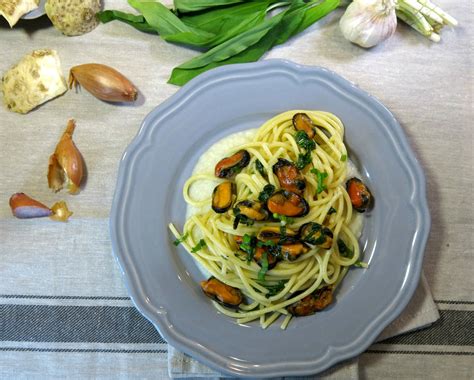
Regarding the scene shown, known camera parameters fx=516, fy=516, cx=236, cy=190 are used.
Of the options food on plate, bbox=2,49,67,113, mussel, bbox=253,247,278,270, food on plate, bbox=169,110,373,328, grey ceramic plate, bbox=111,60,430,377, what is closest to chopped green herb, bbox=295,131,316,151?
food on plate, bbox=169,110,373,328

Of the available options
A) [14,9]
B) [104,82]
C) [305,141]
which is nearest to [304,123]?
[305,141]

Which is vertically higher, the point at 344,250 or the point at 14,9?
the point at 14,9

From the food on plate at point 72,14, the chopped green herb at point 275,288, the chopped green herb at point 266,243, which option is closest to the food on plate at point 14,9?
the food on plate at point 72,14

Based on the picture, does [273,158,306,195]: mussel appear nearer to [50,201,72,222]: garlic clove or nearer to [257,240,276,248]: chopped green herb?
[257,240,276,248]: chopped green herb

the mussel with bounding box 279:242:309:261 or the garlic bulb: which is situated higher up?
the garlic bulb

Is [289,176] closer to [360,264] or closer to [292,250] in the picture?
[292,250]
